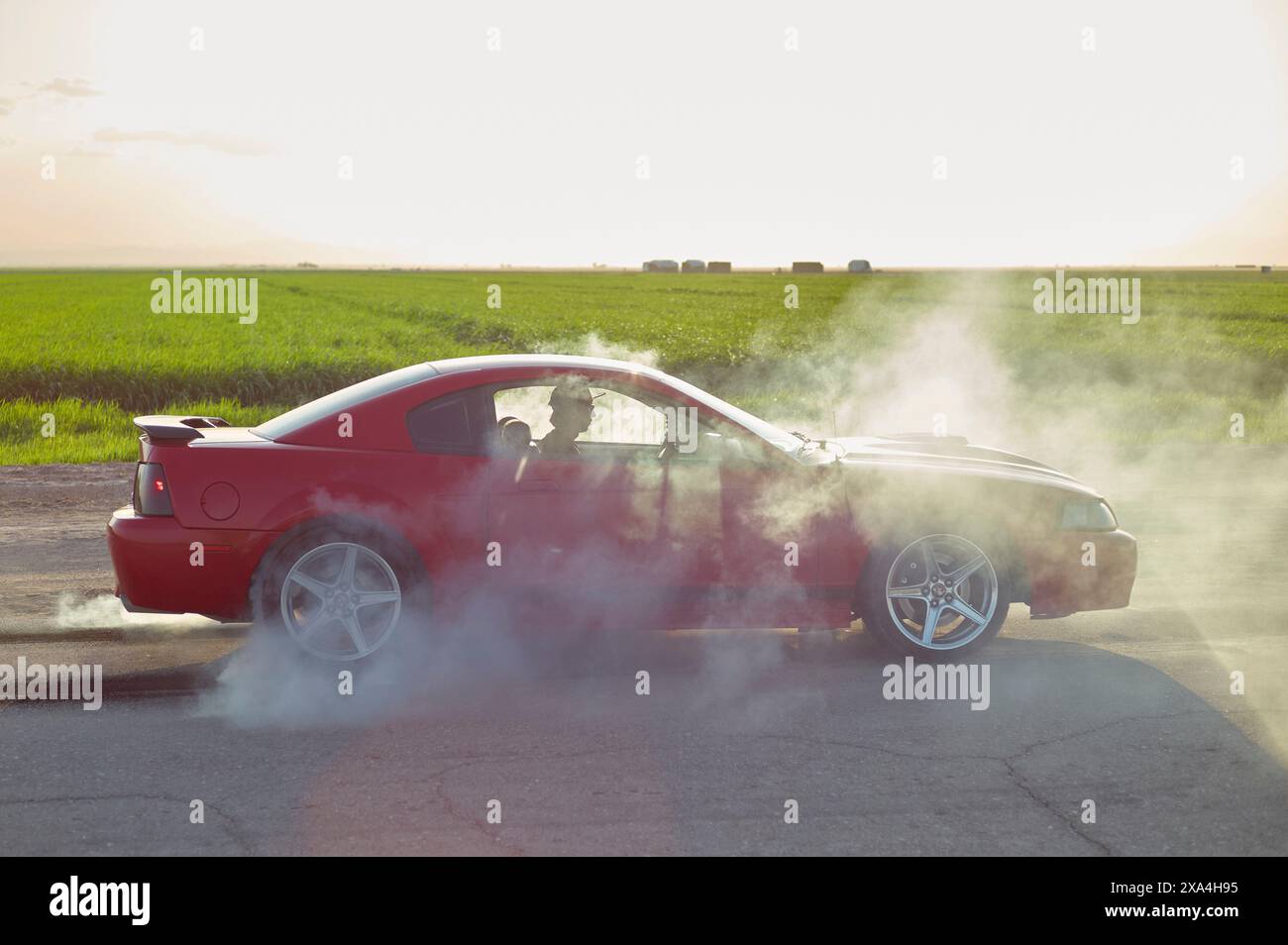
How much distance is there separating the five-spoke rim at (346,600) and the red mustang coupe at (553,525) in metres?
0.01

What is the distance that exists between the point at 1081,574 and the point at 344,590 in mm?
3584

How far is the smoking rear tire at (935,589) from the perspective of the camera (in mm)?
6074

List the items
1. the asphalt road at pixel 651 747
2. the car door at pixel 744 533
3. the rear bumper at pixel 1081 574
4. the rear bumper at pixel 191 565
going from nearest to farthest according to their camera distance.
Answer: the asphalt road at pixel 651 747 → the rear bumper at pixel 191 565 → the car door at pixel 744 533 → the rear bumper at pixel 1081 574

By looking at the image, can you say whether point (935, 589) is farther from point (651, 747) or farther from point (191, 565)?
point (191, 565)

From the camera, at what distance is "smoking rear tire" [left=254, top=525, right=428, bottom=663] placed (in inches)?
230

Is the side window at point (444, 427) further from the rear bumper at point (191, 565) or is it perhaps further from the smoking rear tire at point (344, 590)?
the rear bumper at point (191, 565)

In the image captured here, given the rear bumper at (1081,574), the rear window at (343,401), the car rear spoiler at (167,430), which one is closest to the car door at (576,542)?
the rear window at (343,401)

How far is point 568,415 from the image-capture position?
630 cm

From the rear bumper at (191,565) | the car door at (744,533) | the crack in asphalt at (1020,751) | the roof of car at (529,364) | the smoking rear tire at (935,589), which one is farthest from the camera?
the roof of car at (529,364)

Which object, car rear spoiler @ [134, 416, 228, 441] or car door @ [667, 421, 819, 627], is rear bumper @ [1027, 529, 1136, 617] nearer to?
car door @ [667, 421, 819, 627]

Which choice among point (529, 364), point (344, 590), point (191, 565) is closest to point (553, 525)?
point (529, 364)

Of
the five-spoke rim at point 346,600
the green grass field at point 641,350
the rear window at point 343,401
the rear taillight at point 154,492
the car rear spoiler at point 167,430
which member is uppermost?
the green grass field at point 641,350
